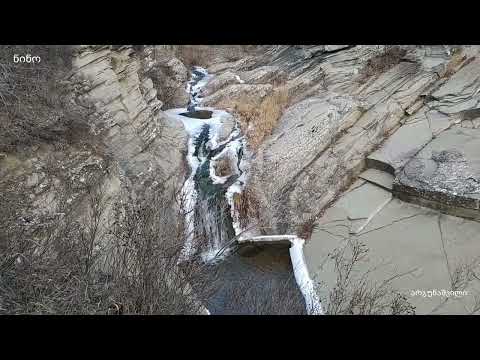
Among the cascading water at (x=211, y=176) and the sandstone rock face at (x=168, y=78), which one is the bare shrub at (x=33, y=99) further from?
the sandstone rock face at (x=168, y=78)

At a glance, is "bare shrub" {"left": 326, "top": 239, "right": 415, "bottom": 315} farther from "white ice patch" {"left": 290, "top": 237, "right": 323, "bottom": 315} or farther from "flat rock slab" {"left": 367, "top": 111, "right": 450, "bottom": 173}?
"flat rock slab" {"left": 367, "top": 111, "right": 450, "bottom": 173}

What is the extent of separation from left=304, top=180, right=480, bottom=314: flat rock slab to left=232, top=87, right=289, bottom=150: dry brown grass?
2.91m

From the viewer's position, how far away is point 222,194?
360 inches

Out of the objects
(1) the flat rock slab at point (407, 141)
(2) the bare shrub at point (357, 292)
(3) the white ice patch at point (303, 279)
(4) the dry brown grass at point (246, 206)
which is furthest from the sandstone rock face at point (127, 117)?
(1) the flat rock slab at point (407, 141)

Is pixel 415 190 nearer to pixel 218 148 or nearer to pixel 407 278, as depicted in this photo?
pixel 407 278

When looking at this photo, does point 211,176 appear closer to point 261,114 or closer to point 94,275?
point 261,114

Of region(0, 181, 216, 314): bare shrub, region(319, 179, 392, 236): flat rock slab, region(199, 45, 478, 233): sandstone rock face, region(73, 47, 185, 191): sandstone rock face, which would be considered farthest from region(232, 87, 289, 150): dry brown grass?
region(0, 181, 216, 314): bare shrub

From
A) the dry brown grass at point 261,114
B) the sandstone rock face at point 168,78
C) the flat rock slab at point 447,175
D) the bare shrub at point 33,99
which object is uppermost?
the bare shrub at point 33,99

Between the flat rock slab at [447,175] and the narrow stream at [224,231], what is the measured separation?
2.74m

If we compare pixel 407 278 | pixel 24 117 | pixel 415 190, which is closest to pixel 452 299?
pixel 407 278

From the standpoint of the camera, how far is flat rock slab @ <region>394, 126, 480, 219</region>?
7.89 m

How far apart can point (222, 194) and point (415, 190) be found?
12.2 ft

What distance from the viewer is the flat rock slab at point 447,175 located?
789 centimetres

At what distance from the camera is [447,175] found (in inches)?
330
